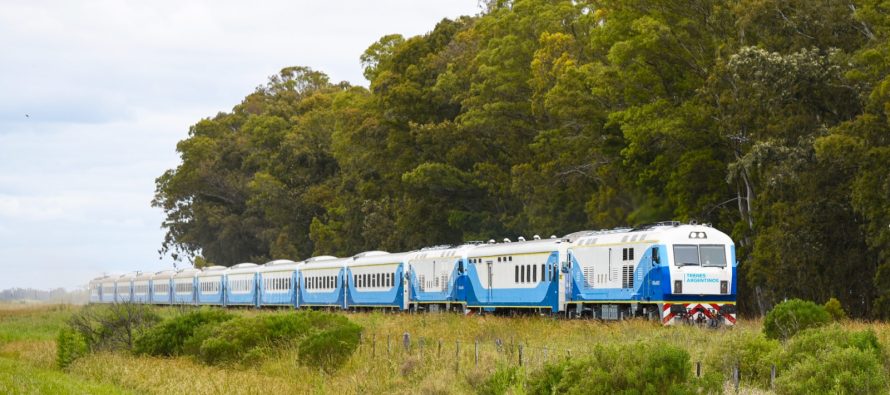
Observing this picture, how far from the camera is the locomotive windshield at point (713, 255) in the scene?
3616 centimetres

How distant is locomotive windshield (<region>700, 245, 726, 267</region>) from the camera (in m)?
36.2

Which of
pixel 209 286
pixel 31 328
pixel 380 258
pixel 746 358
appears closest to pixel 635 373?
pixel 746 358

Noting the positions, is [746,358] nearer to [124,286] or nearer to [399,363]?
[399,363]

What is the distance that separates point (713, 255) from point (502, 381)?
15080mm

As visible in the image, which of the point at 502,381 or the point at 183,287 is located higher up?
the point at 183,287

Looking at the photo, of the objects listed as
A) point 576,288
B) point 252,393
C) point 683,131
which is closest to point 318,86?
point 683,131

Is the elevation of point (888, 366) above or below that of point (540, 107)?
below

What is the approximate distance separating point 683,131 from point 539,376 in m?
30.1

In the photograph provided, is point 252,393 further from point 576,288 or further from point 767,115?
point 767,115

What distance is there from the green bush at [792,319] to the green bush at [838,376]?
27.9 feet

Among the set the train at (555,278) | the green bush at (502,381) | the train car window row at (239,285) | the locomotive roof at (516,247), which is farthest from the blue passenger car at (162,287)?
the green bush at (502,381)

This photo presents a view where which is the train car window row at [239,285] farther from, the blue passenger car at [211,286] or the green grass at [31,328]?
the green grass at [31,328]

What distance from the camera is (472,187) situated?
7506cm

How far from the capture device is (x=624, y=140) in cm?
5616
